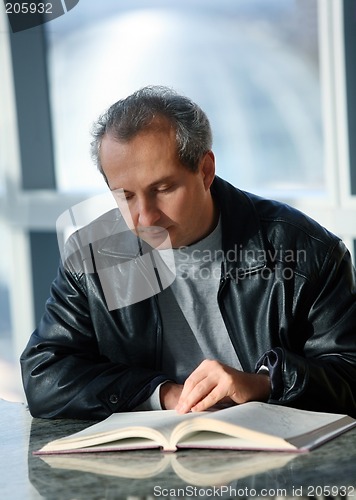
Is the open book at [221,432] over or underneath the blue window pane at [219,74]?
underneath

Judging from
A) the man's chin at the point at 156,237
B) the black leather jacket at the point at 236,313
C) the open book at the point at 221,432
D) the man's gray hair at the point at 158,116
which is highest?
the man's gray hair at the point at 158,116

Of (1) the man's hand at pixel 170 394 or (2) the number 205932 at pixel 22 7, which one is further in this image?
(2) the number 205932 at pixel 22 7

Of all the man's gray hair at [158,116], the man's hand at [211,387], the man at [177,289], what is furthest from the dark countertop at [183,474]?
the man's gray hair at [158,116]

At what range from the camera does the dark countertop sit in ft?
4.56

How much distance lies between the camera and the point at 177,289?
2.20m

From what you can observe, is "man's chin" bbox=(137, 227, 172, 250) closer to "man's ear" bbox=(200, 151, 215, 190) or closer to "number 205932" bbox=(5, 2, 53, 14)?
"man's ear" bbox=(200, 151, 215, 190)

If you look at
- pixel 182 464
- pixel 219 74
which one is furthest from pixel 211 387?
pixel 219 74

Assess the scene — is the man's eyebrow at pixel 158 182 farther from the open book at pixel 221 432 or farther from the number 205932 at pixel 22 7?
the number 205932 at pixel 22 7

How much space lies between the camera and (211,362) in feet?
5.86

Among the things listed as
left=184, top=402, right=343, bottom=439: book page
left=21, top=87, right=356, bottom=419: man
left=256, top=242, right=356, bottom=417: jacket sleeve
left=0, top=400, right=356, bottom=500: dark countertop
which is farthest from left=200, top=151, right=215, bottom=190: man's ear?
left=0, top=400, right=356, bottom=500: dark countertop

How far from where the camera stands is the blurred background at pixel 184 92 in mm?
4059

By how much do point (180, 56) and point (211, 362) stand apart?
3173mm

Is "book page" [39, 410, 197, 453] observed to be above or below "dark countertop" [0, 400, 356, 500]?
above

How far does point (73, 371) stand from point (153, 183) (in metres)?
0.42
